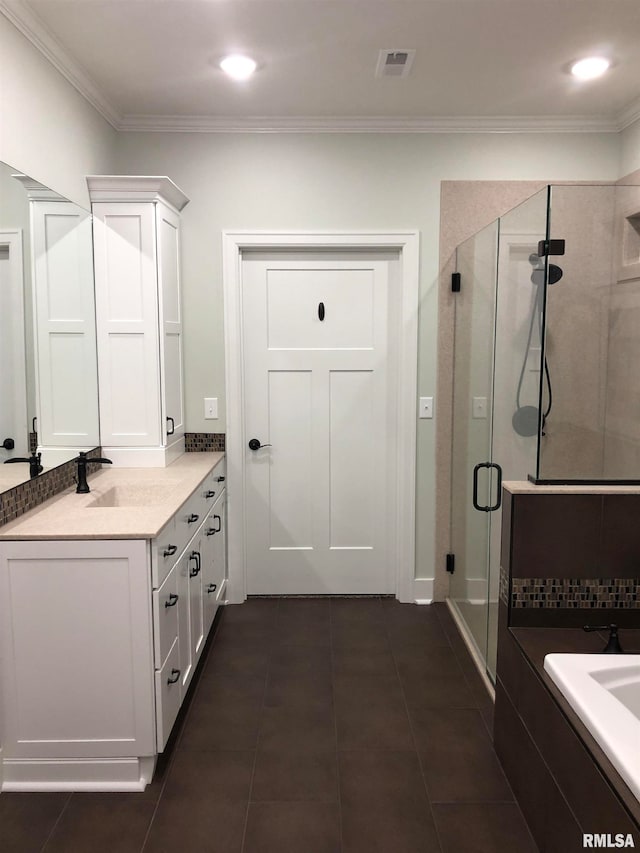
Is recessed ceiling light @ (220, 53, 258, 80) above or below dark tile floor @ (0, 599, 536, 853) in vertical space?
above

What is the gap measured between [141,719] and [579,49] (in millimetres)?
3064

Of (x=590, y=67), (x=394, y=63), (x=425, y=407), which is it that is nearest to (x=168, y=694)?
(x=425, y=407)

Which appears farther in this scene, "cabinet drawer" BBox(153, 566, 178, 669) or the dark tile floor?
"cabinet drawer" BBox(153, 566, 178, 669)

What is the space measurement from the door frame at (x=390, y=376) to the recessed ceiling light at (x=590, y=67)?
3.50ft

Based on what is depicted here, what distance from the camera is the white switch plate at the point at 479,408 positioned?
10.00 feet

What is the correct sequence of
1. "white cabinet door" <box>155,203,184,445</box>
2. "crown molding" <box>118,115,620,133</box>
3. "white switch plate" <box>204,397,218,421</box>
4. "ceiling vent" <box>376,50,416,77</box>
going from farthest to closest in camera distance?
1. "white switch plate" <box>204,397,218,421</box>
2. "crown molding" <box>118,115,620,133</box>
3. "white cabinet door" <box>155,203,184,445</box>
4. "ceiling vent" <box>376,50,416,77</box>

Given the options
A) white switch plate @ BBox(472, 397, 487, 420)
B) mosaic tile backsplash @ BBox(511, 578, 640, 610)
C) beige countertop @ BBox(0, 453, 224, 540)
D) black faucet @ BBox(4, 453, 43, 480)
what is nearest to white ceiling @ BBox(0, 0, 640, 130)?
white switch plate @ BBox(472, 397, 487, 420)

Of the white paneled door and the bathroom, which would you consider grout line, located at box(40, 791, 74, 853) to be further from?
the bathroom

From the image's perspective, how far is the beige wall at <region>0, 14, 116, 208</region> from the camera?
2.39 meters

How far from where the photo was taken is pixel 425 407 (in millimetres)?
3787

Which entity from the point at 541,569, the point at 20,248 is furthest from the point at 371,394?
the point at 20,248

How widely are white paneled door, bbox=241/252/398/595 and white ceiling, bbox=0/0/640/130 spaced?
30.4 inches

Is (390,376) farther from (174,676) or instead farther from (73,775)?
(73,775)

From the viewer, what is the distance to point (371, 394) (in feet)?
12.7
